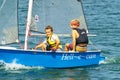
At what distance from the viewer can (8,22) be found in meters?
25.3

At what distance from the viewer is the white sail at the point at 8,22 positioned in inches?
987

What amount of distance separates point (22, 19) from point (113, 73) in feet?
68.4

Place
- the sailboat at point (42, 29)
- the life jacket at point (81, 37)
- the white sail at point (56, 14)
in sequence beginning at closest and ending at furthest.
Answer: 1. the sailboat at point (42, 29)
2. the life jacket at point (81, 37)
3. the white sail at point (56, 14)

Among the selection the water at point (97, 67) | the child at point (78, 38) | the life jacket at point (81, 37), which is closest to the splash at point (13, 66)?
the water at point (97, 67)

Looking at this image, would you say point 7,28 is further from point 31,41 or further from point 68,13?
point 31,41

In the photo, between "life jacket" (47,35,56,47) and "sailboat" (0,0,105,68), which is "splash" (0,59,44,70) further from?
"life jacket" (47,35,56,47)

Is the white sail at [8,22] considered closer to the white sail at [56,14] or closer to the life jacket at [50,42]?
the white sail at [56,14]

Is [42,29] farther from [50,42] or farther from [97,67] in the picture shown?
[97,67]

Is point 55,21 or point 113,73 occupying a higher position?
point 55,21

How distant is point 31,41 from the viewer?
3431 centimetres

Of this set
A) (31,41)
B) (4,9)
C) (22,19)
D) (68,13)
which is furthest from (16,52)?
(22,19)

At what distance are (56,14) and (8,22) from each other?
7.96ft

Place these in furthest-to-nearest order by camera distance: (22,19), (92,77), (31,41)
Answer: (22,19)
(31,41)
(92,77)

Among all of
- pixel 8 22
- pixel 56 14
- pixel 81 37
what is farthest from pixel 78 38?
pixel 8 22
